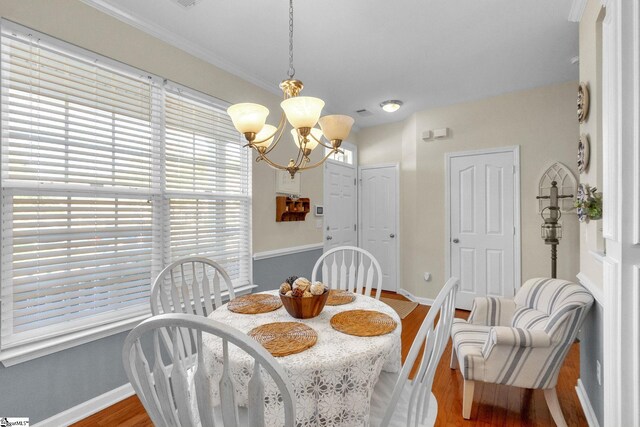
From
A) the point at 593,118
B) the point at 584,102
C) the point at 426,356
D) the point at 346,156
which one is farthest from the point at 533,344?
the point at 346,156

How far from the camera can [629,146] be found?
1.15 m

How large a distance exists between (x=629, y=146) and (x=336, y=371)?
4.51 ft

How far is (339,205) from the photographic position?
14.8 ft

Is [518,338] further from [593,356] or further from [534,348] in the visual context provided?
[593,356]

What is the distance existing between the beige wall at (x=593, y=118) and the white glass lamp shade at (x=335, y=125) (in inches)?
56.8

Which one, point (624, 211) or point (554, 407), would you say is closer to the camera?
point (624, 211)

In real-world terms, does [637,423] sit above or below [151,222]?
below

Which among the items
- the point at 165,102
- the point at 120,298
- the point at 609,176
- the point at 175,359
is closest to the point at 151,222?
the point at 120,298

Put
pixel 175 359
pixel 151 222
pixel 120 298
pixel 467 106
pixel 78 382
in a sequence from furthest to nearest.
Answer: pixel 467 106
pixel 151 222
pixel 120 298
pixel 78 382
pixel 175 359

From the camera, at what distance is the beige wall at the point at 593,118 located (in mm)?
1707

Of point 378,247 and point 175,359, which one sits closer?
point 175,359

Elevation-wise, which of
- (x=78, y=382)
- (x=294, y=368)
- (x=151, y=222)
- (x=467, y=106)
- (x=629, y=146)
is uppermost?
(x=467, y=106)

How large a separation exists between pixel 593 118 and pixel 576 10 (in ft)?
2.75

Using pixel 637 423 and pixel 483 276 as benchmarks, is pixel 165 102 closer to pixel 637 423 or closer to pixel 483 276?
pixel 637 423
